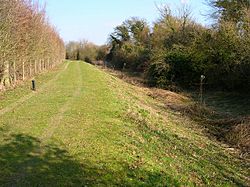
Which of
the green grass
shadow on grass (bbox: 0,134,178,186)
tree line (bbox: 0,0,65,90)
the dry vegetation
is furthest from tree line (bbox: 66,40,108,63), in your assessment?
shadow on grass (bbox: 0,134,178,186)

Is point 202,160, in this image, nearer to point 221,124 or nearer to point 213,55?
point 221,124

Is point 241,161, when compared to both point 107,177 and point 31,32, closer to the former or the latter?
point 107,177

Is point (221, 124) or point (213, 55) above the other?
point (213, 55)

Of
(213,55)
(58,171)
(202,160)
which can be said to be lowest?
(202,160)

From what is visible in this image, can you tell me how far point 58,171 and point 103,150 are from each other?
5.98ft

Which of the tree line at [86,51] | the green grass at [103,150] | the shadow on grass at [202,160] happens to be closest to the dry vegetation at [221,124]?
the green grass at [103,150]

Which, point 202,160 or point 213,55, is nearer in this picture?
point 202,160

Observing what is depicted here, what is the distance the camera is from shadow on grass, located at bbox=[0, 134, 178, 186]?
6.89 metres

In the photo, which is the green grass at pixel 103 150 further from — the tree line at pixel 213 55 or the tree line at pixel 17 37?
the tree line at pixel 213 55

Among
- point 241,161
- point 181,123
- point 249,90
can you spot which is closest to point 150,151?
point 241,161

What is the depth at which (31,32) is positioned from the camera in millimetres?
27281

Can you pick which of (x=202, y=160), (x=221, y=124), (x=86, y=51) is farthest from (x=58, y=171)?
(x=86, y=51)

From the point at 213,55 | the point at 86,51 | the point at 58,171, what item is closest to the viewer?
the point at 58,171

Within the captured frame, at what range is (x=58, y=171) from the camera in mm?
7398
